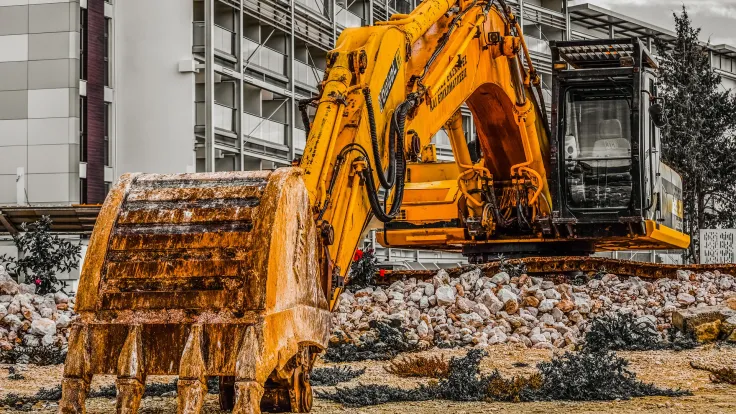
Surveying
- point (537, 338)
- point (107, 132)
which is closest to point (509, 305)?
point (537, 338)

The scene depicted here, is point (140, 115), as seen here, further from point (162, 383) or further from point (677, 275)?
point (162, 383)

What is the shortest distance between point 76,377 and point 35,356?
22.0 feet

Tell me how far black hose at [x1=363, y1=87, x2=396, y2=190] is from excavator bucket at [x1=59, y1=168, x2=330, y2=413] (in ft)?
4.40

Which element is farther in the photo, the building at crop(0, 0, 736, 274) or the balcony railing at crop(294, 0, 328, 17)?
the balcony railing at crop(294, 0, 328, 17)

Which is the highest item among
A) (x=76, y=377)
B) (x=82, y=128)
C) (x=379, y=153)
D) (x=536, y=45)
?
(x=536, y=45)

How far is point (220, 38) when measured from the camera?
2972cm

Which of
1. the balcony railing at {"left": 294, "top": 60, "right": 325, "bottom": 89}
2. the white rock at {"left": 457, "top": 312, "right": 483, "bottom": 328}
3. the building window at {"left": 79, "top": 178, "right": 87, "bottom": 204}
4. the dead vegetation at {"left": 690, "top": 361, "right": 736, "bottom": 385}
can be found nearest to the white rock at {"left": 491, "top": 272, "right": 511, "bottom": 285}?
the white rock at {"left": 457, "top": 312, "right": 483, "bottom": 328}

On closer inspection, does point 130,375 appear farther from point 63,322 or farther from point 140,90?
point 140,90

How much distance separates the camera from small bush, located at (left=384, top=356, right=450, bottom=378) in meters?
10.1

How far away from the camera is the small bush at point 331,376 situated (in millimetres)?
9570

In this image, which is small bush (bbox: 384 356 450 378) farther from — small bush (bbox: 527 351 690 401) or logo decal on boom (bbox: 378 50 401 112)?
logo decal on boom (bbox: 378 50 401 112)

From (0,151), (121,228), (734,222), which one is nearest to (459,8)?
(121,228)

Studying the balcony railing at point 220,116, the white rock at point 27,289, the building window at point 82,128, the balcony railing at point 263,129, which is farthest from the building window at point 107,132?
the white rock at point 27,289

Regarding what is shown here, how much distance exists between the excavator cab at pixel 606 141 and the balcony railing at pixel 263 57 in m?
17.0
